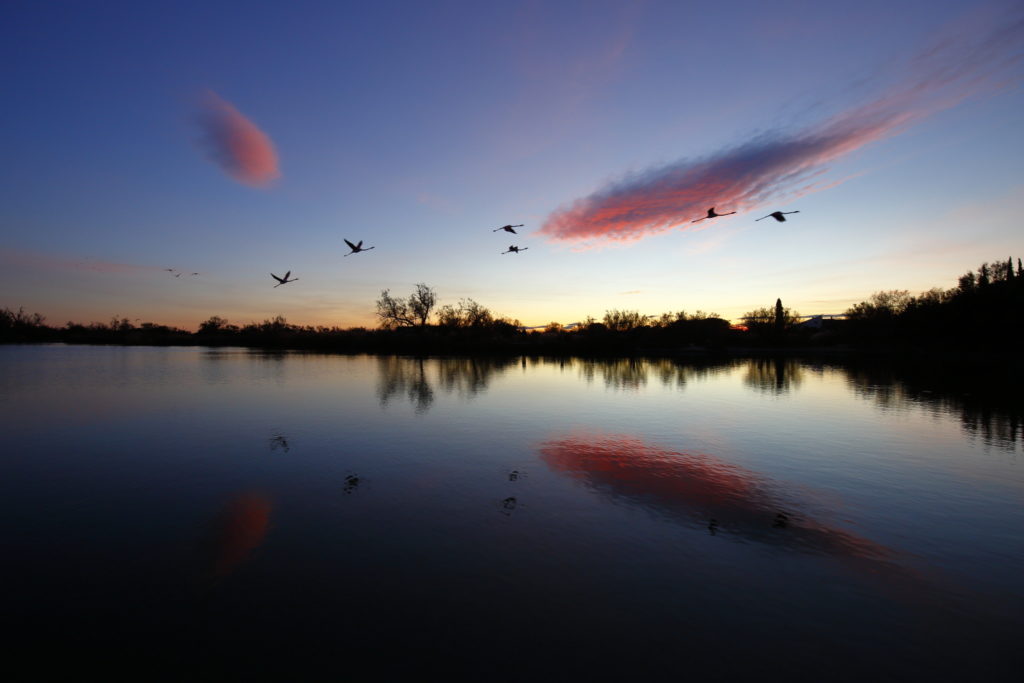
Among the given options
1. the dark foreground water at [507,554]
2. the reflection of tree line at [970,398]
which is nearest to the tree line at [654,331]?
the reflection of tree line at [970,398]

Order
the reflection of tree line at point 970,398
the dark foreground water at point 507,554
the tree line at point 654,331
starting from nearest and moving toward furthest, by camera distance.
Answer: the dark foreground water at point 507,554
the reflection of tree line at point 970,398
the tree line at point 654,331

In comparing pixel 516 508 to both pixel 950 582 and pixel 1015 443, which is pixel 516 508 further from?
pixel 1015 443

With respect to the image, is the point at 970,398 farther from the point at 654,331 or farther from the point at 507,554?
the point at 654,331

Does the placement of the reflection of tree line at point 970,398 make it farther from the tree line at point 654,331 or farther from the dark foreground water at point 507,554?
the tree line at point 654,331

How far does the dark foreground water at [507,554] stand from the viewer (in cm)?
529

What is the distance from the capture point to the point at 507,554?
7.62m

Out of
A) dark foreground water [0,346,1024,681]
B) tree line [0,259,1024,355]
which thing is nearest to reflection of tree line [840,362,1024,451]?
dark foreground water [0,346,1024,681]

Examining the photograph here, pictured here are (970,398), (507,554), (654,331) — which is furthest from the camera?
(654,331)

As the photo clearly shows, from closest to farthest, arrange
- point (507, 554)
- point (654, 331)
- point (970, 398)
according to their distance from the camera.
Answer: point (507, 554), point (970, 398), point (654, 331)

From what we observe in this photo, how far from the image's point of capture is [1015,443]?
1595cm

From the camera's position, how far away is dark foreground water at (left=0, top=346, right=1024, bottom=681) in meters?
5.29

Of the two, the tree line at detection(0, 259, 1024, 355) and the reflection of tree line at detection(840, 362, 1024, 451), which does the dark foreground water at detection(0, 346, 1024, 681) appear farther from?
the tree line at detection(0, 259, 1024, 355)

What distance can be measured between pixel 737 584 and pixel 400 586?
17.0ft

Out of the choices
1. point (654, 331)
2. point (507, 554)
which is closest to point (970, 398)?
point (507, 554)
